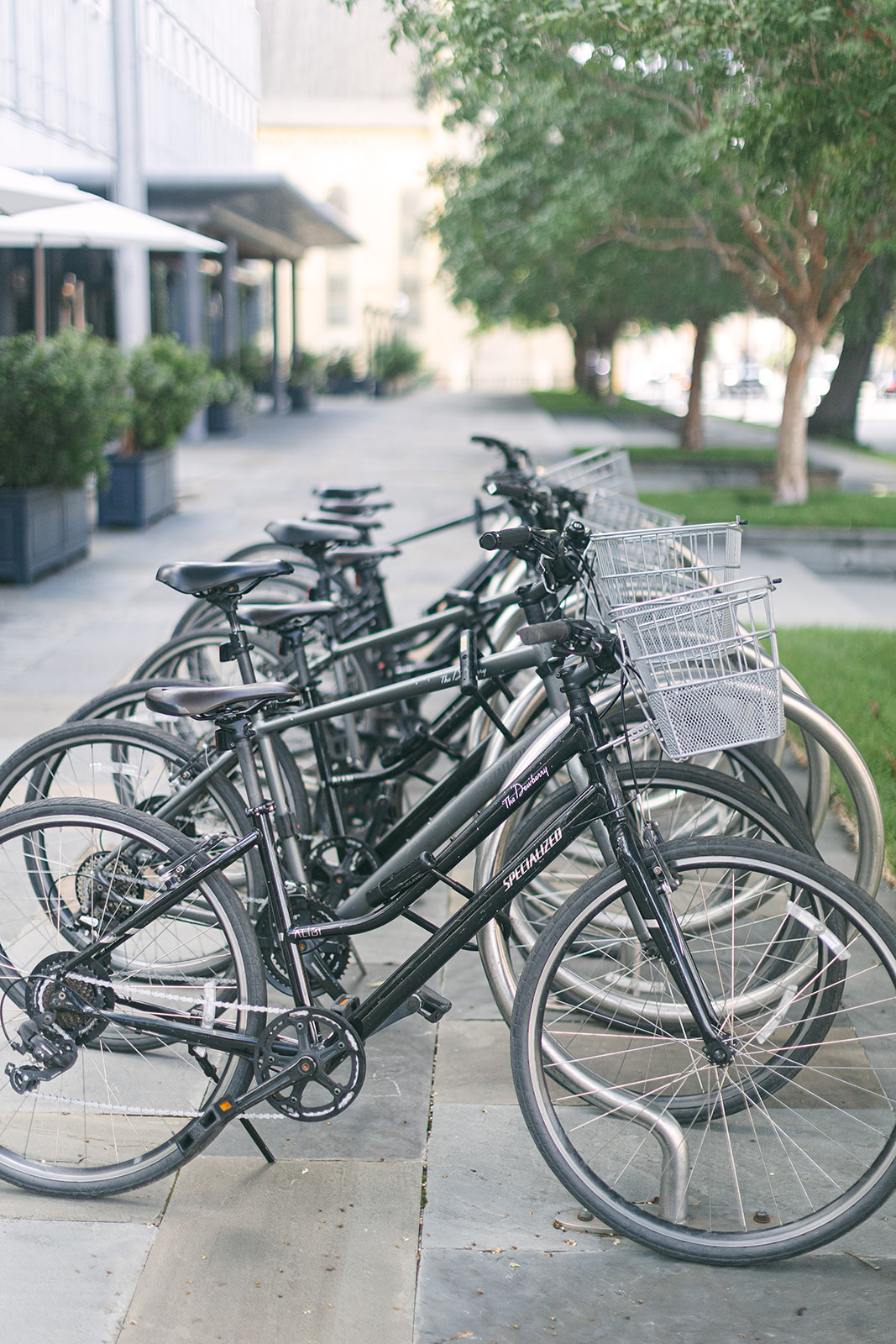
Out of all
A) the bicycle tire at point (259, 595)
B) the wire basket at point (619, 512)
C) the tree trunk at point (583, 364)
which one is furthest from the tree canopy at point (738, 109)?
the tree trunk at point (583, 364)

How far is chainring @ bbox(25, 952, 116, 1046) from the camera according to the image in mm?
2912

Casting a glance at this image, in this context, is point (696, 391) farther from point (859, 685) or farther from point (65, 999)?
point (65, 999)

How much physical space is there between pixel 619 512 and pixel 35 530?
6.34 m

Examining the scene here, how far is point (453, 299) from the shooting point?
30.7 metres

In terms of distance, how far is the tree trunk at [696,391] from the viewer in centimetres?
2203

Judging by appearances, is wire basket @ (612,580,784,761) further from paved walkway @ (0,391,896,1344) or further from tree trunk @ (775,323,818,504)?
tree trunk @ (775,323,818,504)

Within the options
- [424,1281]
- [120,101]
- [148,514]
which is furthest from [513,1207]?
[120,101]

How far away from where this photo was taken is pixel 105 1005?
2938 mm

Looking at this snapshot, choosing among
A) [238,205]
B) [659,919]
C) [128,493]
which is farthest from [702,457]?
[659,919]

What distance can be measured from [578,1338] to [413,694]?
1575 millimetres

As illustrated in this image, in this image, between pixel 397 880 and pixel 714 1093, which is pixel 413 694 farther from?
pixel 714 1093

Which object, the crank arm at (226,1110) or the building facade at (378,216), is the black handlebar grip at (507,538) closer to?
the crank arm at (226,1110)

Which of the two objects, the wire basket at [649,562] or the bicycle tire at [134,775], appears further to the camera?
the bicycle tire at [134,775]

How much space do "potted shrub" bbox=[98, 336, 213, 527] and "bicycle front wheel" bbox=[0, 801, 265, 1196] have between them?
10200 mm
